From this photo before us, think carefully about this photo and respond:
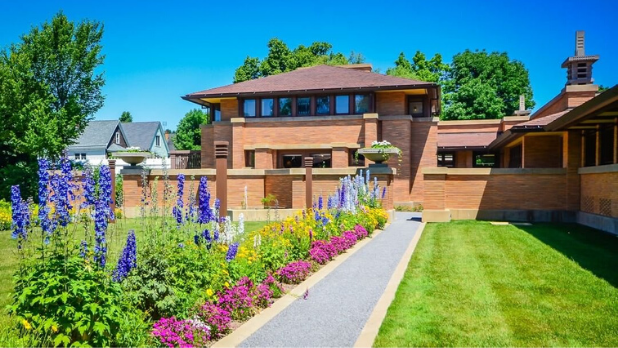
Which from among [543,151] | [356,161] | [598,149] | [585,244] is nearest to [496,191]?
[598,149]

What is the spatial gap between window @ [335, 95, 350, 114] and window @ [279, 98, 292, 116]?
9.13 ft

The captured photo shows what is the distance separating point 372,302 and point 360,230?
6.34 meters

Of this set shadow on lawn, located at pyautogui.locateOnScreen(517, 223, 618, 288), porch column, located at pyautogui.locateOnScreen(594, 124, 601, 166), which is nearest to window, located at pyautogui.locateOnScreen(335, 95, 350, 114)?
shadow on lawn, located at pyautogui.locateOnScreen(517, 223, 618, 288)

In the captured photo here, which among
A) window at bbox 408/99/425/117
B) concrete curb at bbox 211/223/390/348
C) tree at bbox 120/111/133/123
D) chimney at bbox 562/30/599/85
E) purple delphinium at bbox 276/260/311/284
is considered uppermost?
tree at bbox 120/111/133/123

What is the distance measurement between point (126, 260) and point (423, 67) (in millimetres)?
50794

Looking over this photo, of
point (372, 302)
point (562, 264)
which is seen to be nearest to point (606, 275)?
point (562, 264)

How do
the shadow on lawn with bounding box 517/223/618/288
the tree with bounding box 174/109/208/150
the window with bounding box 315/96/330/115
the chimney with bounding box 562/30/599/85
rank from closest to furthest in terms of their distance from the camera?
1. the shadow on lawn with bounding box 517/223/618/288
2. the chimney with bounding box 562/30/599/85
3. the window with bounding box 315/96/330/115
4. the tree with bounding box 174/109/208/150

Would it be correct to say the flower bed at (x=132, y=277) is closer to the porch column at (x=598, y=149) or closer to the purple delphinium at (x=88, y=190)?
the purple delphinium at (x=88, y=190)

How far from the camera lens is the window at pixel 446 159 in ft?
119

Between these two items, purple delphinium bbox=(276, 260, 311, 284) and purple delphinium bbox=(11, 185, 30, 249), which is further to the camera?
purple delphinium bbox=(276, 260, 311, 284)

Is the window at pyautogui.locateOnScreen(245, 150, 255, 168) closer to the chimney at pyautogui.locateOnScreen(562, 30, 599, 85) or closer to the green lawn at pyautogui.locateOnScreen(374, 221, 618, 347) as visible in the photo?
the chimney at pyautogui.locateOnScreen(562, 30, 599, 85)

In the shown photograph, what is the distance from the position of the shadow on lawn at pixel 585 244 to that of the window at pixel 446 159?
19.5 meters

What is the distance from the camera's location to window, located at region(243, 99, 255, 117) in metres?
28.9

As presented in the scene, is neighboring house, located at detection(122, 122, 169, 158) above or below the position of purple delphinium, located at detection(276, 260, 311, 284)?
above
